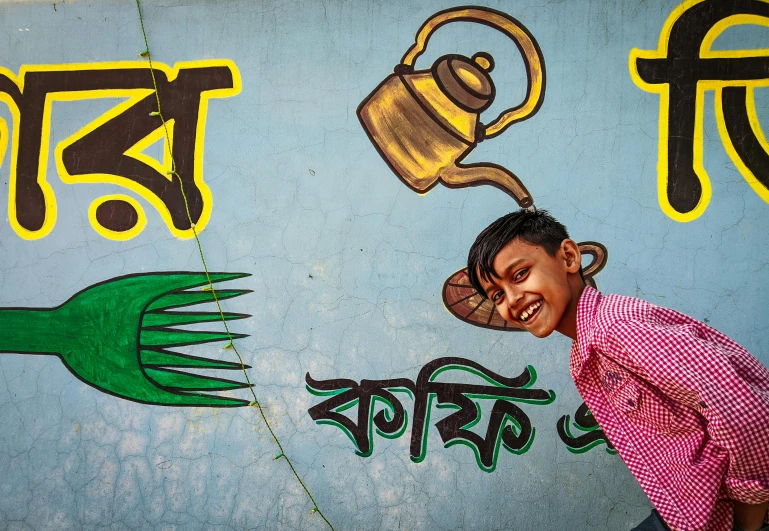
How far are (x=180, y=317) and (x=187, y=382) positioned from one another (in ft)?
0.88

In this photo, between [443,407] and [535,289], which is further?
[443,407]

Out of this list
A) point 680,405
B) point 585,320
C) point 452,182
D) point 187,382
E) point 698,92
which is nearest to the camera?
point 680,405

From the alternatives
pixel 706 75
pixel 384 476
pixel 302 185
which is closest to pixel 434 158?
pixel 302 185

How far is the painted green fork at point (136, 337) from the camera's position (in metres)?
2.93

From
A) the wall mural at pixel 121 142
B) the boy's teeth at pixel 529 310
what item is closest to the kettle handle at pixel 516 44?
the wall mural at pixel 121 142

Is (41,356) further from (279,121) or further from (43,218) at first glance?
(279,121)

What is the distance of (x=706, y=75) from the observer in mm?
2707

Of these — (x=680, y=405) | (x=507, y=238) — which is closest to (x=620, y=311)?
(x=680, y=405)

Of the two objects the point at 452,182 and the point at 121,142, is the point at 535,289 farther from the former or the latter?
the point at 121,142

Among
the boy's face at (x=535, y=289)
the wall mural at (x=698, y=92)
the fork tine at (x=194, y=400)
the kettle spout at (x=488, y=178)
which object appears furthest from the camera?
the fork tine at (x=194, y=400)

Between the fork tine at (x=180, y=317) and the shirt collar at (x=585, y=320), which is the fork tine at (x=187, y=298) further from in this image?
the shirt collar at (x=585, y=320)

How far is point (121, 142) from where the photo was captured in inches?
120

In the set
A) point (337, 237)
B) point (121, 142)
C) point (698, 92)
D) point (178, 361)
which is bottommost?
point (178, 361)

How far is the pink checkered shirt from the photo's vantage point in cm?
140
